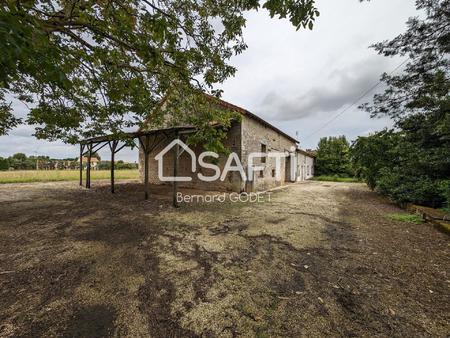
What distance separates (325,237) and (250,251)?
68.5 inches

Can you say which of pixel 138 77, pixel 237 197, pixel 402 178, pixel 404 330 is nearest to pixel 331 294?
pixel 404 330

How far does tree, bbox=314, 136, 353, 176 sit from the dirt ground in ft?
69.6

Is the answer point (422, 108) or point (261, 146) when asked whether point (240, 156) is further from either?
point (422, 108)

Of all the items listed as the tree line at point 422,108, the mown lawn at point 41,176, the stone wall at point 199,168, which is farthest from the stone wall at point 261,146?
the mown lawn at point 41,176

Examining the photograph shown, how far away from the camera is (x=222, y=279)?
98.4 inches

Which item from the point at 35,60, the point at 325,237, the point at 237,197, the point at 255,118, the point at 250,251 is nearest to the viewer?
the point at 35,60

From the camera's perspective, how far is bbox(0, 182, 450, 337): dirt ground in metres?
1.77

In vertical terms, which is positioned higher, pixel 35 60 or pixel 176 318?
pixel 35 60

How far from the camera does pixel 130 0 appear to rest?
3385mm

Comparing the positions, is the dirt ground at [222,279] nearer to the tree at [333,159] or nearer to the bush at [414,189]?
the bush at [414,189]

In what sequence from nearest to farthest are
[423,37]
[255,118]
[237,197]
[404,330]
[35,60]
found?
[404,330] → [35,60] → [423,37] → [237,197] → [255,118]

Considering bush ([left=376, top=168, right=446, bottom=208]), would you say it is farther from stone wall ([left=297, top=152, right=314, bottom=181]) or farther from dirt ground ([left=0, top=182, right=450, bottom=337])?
stone wall ([left=297, top=152, right=314, bottom=181])

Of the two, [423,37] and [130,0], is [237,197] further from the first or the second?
[423,37]

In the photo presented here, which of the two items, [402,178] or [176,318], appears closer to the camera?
[176,318]
